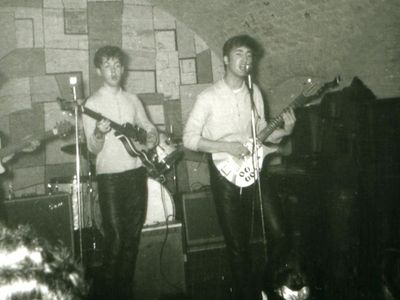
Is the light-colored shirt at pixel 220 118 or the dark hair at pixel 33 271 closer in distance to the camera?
the dark hair at pixel 33 271

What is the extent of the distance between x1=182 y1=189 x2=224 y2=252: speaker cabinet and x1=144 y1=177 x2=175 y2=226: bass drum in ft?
0.62

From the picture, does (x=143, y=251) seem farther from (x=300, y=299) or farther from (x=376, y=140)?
(x=376, y=140)

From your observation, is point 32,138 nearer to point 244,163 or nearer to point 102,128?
point 102,128

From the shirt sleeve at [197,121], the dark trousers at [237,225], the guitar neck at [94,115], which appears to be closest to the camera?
the dark trousers at [237,225]

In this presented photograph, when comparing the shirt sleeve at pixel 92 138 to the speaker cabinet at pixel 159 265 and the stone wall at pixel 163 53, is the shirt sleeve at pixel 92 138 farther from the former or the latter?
the stone wall at pixel 163 53

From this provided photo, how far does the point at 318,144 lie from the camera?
4.42 meters

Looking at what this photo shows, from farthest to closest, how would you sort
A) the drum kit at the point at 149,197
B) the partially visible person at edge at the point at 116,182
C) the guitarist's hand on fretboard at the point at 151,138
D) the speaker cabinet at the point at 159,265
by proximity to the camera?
the drum kit at the point at 149,197
the guitarist's hand on fretboard at the point at 151,138
the speaker cabinet at the point at 159,265
the partially visible person at edge at the point at 116,182

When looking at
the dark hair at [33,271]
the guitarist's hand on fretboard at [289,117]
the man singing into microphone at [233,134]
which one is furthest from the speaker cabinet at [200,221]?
the dark hair at [33,271]

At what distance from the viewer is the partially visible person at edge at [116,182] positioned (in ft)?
12.2

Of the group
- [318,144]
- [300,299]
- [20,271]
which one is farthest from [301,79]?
[20,271]

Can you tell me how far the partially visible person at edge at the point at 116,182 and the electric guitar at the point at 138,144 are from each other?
0.06 m

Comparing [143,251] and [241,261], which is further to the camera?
[143,251]

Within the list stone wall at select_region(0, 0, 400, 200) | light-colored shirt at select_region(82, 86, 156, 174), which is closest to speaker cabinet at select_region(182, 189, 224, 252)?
light-colored shirt at select_region(82, 86, 156, 174)

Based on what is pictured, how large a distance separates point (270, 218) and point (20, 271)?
2623 millimetres
